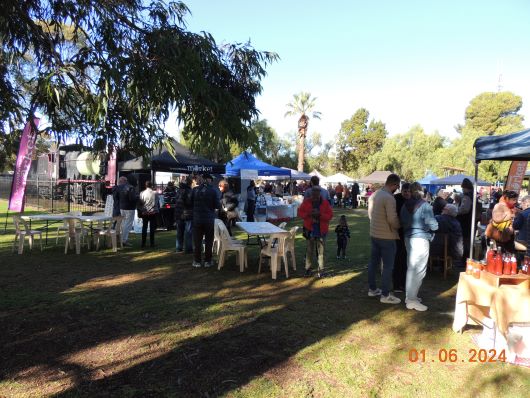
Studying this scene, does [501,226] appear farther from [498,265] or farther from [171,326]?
[171,326]

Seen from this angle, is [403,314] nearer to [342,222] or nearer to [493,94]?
[342,222]

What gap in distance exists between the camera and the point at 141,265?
7594mm

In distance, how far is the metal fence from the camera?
17434mm

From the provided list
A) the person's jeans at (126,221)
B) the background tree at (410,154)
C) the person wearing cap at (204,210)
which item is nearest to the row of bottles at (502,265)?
the person wearing cap at (204,210)

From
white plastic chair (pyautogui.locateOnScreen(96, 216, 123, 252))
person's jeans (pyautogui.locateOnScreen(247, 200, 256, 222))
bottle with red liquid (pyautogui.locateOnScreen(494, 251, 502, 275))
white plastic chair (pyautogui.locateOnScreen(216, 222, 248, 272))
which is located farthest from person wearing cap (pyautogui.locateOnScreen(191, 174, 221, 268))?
person's jeans (pyautogui.locateOnScreen(247, 200, 256, 222))

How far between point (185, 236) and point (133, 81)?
556 cm

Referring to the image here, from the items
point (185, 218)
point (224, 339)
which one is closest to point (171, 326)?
point (224, 339)

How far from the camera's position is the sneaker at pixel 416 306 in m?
5.21

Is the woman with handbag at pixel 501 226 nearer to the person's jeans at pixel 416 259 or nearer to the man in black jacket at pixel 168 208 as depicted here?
the person's jeans at pixel 416 259

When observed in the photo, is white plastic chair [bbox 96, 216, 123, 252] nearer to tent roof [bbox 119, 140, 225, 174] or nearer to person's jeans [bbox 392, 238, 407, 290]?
tent roof [bbox 119, 140, 225, 174]

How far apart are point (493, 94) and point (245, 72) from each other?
55.6 m

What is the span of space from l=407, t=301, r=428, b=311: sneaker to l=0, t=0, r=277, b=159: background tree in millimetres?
3246

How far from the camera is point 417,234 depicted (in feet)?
16.6

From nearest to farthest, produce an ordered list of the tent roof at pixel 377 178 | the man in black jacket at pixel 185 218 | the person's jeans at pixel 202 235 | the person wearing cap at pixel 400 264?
the person wearing cap at pixel 400 264 < the person's jeans at pixel 202 235 < the man in black jacket at pixel 185 218 < the tent roof at pixel 377 178
